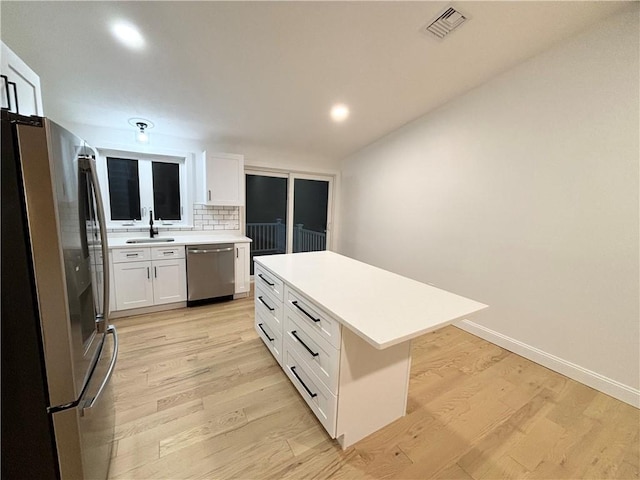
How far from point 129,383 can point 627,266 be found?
3.81 metres

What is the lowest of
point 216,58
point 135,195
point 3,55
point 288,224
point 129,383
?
point 129,383

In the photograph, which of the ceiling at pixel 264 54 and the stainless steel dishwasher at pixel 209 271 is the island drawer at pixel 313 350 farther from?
the ceiling at pixel 264 54

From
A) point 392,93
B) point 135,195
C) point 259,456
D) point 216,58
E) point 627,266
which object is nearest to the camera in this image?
point 259,456

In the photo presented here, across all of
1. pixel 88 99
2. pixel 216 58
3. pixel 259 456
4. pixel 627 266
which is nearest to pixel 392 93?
pixel 216 58

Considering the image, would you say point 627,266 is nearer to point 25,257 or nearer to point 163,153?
point 25,257

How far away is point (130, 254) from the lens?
288 cm

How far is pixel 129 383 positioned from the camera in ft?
6.30

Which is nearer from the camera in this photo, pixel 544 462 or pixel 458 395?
pixel 544 462

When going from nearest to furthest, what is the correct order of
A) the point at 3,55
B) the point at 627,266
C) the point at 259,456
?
the point at 3,55 → the point at 259,456 → the point at 627,266

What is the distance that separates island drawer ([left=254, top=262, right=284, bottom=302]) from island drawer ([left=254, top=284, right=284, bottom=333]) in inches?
1.5

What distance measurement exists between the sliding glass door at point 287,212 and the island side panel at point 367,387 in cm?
334

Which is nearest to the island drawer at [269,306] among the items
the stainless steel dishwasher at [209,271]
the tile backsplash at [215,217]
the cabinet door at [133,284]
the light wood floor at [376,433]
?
the light wood floor at [376,433]

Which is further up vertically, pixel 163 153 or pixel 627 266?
pixel 163 153

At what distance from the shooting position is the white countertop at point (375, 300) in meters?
1.14
